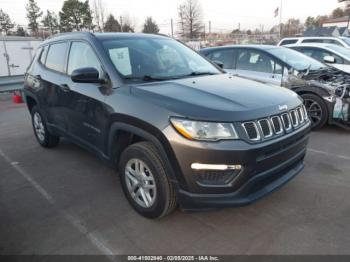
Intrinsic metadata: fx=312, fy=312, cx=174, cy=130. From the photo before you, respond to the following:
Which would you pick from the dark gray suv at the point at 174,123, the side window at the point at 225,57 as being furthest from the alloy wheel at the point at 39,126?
the side window at the point at 225,57

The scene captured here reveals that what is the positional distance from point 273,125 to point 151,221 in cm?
148

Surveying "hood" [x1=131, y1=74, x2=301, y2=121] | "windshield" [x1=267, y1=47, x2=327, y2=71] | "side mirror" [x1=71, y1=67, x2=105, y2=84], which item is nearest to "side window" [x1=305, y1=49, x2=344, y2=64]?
"windshield" [x1=267, y1=47, x2=327, y2=71]

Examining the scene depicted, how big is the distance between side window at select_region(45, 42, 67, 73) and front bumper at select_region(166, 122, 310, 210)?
2.40m

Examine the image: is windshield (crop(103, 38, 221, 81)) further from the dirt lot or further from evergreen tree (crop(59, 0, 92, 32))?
evergreen tree (crop(59, 0, 92, 32))

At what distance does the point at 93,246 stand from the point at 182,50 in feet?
8.60

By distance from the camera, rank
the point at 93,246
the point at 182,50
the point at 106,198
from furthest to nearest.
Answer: the point at 182,50 < the point at 106,198 < the point at 93,246

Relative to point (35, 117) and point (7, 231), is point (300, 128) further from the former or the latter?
point (35, 117)

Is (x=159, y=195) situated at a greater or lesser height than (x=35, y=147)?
greater

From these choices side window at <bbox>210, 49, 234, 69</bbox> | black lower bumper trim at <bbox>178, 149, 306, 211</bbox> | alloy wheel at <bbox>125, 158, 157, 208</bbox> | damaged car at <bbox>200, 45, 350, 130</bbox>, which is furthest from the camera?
side window at <bbox>210, 49, 234, 69</bbox>

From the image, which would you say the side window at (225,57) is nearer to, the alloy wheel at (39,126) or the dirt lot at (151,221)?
the dirt lot at (151,221)

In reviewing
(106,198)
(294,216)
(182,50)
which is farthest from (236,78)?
(106,198)

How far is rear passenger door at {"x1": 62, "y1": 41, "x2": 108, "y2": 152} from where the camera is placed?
3.36 meters

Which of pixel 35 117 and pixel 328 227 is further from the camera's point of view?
pixel 35 117

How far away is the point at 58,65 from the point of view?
14.1ft
